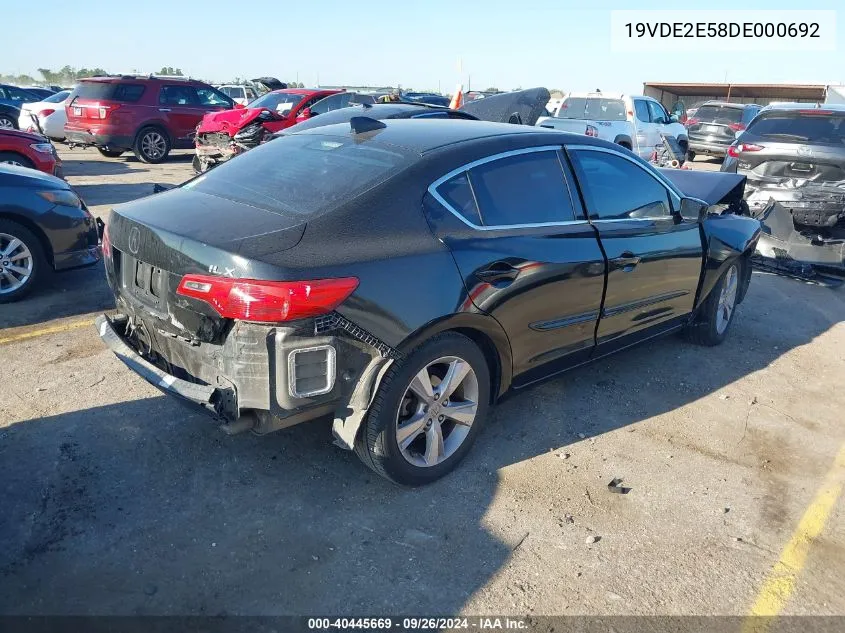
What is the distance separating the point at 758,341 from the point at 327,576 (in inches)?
177

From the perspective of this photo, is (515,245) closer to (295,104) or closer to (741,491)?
(741,491)

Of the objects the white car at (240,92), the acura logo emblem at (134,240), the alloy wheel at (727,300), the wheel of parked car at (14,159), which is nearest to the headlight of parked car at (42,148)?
the wheel of parked car at (14,159)

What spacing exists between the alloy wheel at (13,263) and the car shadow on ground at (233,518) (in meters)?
2.32

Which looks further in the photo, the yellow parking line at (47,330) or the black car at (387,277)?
the yellow parking line at (47,330)

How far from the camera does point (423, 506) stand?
3.25 metres

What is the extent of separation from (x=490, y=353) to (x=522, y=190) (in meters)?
0.89

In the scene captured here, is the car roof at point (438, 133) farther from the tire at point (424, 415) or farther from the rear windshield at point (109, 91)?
the rear windshield at point (109, 91)

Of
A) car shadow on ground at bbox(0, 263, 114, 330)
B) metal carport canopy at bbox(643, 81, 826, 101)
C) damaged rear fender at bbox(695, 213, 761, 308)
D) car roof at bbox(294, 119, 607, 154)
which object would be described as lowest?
car shadow on ground at bbox(0, 263, 114, 330)

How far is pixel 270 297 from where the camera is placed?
2.68 meters

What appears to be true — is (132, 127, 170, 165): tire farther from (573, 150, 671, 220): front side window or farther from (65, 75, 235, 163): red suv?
(573, 150, 671, 220): front side window

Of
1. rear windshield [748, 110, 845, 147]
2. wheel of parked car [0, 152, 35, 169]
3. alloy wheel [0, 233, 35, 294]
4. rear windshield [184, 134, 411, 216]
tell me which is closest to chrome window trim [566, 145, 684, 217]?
rear windshield [184, 134, 411, 216]

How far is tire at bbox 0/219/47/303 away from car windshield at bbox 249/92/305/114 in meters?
9.07

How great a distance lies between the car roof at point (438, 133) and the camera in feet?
11.7

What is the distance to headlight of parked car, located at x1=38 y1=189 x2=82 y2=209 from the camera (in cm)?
558
